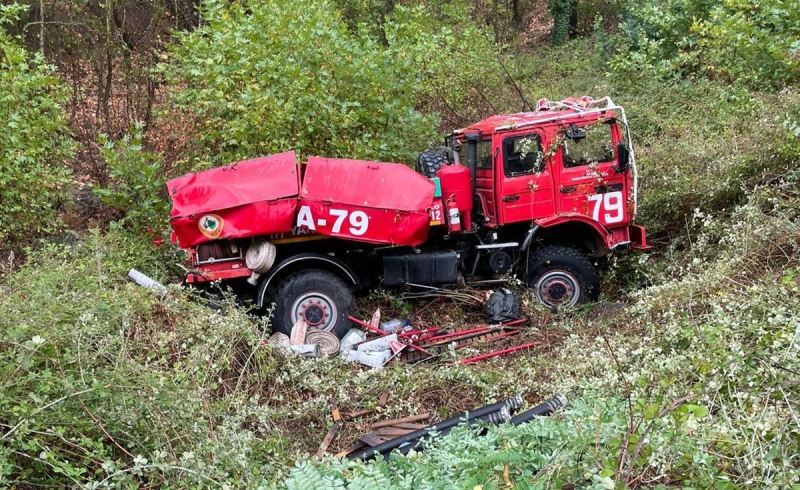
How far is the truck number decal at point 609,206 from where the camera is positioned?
20.9ft

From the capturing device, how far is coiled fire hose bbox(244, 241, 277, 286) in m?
5.74

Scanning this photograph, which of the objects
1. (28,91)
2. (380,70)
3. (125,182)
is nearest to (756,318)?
(380,70)

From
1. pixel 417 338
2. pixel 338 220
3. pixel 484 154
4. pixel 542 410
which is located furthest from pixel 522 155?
pixel 542 410

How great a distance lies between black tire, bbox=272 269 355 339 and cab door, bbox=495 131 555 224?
1.89 metres

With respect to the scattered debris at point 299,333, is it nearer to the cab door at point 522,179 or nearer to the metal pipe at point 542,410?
the cab door at point 522,179

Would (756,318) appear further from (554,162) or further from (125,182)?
(125,182)

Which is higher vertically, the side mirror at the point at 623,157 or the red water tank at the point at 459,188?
the side mirror at the point at 623,157

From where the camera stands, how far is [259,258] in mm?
5734

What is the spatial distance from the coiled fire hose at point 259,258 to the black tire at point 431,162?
2268 millimetres

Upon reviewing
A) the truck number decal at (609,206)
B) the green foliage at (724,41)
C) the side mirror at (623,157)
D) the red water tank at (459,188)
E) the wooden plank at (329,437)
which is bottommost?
the wooden plank at (329,437)

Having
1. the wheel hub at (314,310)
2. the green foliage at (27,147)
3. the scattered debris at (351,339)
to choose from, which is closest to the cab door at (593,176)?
the scattered debris at (351,339)

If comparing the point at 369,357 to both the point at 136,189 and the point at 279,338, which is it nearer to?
the point at 279,338

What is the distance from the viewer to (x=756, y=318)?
379 cm

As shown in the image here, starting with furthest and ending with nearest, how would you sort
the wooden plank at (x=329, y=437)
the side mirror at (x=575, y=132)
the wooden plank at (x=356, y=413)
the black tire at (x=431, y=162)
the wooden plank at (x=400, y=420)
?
1. the black tire at (x=431, y=162)
2. the side mirror at (x=575, y=132)
3. the wooden plank at (x=356, y=413)
4. the wooden plank at (x=400, y=420)
5. the wooden plank at (x=329, y=437)
